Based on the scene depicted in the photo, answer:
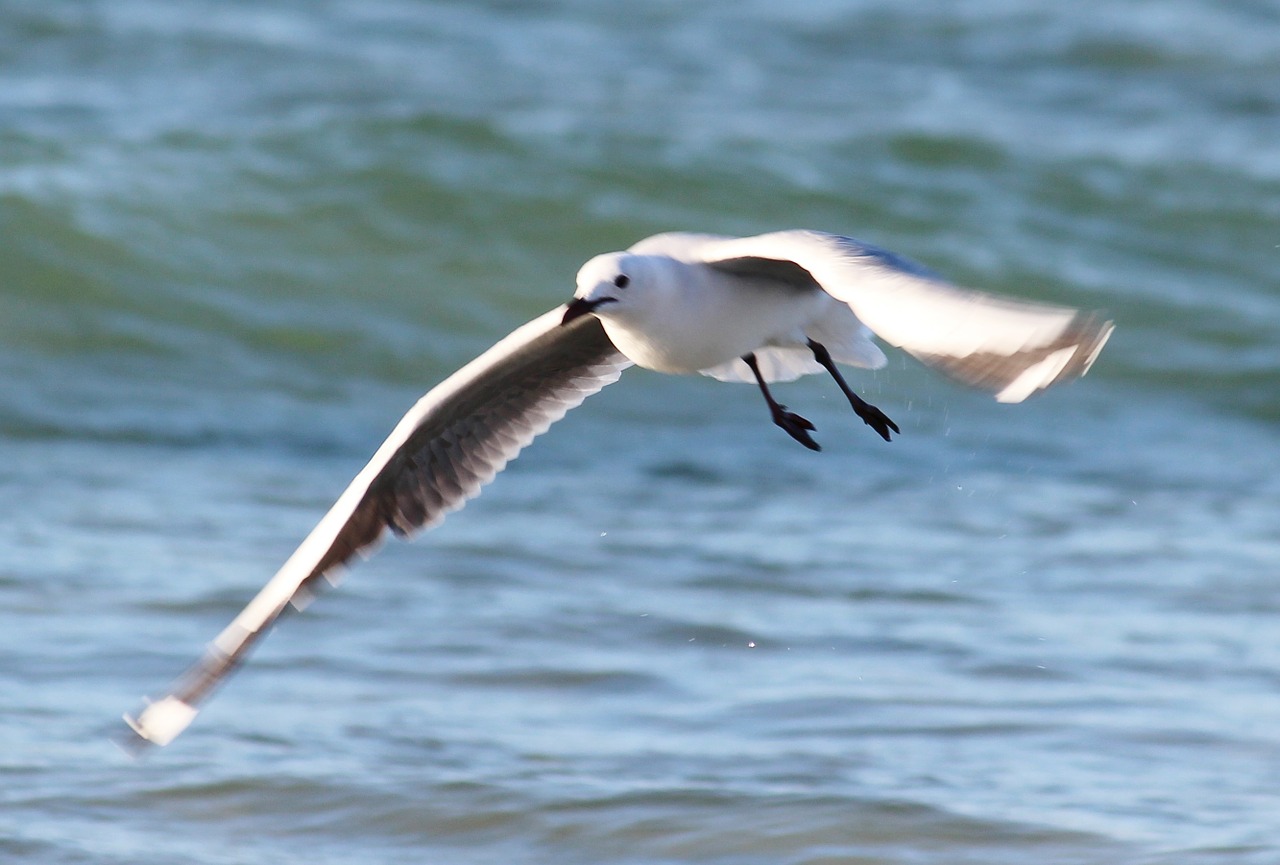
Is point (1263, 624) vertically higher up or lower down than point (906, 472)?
lower down

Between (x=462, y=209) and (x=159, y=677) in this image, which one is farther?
(x=462, y=209)

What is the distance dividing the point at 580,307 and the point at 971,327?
0.99 metres

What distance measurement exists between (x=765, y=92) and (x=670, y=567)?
671 centimetres

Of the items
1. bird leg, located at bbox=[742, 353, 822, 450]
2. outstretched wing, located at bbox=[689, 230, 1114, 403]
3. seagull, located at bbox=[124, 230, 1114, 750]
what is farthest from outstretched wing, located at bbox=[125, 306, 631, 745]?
outstretched wing, located at bbox=[689, 230, 1114, 403]

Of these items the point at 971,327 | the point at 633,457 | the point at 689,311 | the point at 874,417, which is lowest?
the point at 971,327

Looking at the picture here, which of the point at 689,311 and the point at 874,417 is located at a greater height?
the point at 689,311

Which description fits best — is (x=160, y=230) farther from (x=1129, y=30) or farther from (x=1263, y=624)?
(x=1129, y=30)

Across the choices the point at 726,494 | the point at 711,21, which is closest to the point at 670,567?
the point at 726,494

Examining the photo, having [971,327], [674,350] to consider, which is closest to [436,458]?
[674,350]

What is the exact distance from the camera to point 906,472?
7.31m

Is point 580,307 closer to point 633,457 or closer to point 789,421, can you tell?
point 789,421

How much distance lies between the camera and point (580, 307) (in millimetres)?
3672

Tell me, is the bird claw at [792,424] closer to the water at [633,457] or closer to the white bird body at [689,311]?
the white bird body at [689,311]

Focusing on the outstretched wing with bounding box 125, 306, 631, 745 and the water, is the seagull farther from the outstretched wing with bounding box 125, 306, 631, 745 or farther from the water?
the water
